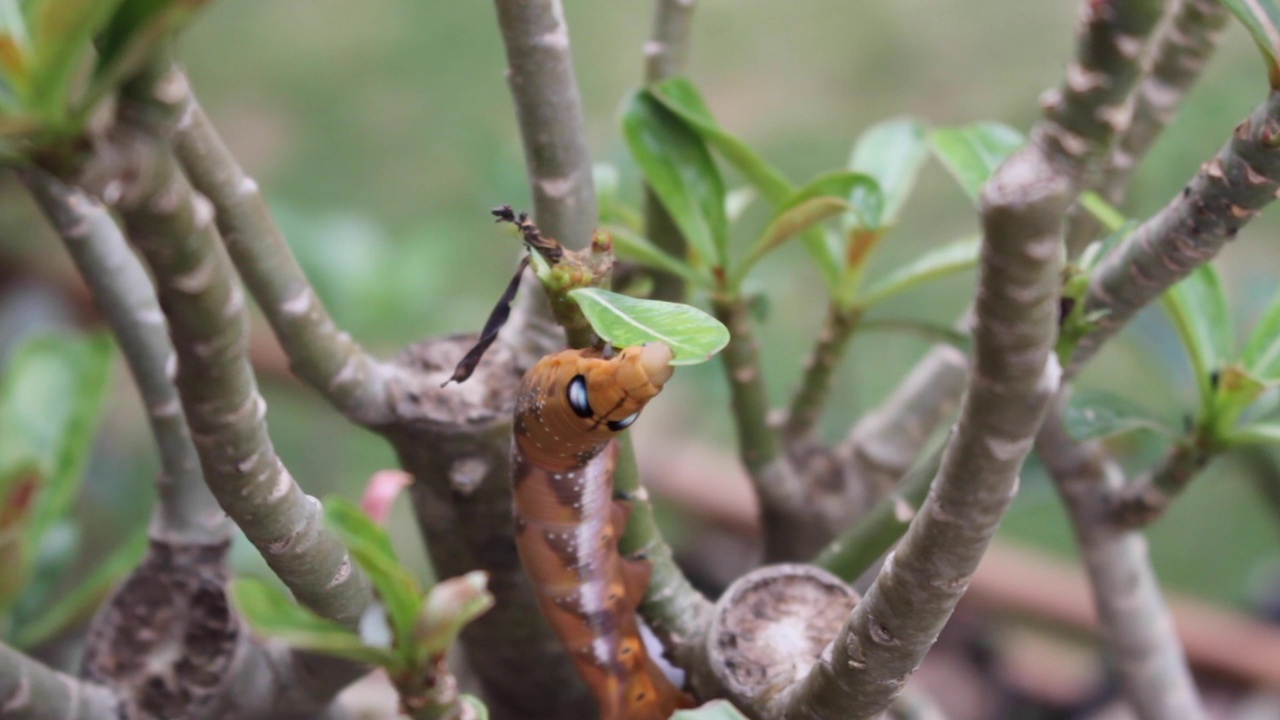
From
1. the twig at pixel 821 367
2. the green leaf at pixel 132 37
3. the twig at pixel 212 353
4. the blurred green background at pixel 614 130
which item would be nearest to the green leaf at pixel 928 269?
the twig at pixel 821 367

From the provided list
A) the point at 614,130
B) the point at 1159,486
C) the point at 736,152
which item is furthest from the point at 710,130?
the point at 614,130

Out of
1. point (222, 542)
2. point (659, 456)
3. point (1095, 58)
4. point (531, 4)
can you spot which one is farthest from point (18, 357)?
point (659, 456)

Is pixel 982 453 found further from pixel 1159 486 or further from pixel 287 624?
pixel 1159 486

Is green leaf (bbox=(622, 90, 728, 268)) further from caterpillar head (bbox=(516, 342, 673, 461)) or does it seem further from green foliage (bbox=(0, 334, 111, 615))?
green foliage (bbox=(0, 334, 111, 615))

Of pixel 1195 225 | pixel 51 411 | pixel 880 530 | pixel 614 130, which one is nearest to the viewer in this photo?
pixel 1195 225

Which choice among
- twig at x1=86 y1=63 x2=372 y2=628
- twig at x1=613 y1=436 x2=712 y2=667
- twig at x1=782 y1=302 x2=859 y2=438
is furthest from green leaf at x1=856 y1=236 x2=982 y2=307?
twig at x1=86 y1=63 x2=372 y2=628
